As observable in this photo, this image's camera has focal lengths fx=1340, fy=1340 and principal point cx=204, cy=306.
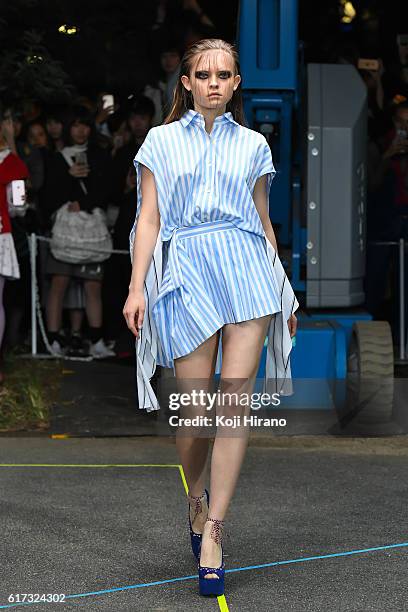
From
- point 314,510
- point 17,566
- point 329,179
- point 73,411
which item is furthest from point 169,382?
point 17,566

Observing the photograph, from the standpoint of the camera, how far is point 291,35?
25.4 ft

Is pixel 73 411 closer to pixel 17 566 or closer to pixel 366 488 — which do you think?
pixel 366 488

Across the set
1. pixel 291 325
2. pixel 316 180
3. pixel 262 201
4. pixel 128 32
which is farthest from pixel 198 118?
pixel 128 32

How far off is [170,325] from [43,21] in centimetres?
783

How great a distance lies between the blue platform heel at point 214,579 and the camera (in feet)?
15.0

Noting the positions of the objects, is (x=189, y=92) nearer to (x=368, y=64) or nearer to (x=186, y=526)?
(x=186, y=526)

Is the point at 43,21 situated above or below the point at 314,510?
above

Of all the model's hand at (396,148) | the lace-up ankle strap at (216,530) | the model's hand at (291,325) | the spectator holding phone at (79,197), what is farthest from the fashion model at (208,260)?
the model's hand at (396,148)

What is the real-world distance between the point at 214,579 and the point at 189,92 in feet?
5.68

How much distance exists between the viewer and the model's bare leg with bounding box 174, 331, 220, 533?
468cm

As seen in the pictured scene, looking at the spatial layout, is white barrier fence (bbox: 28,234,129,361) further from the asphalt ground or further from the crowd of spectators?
the asphalt ground

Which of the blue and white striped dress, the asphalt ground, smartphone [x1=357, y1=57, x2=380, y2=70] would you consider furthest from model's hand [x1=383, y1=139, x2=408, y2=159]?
the blue and white striped dress

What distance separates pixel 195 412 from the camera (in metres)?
4.74

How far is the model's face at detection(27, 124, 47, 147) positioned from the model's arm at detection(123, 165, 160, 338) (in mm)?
6301
